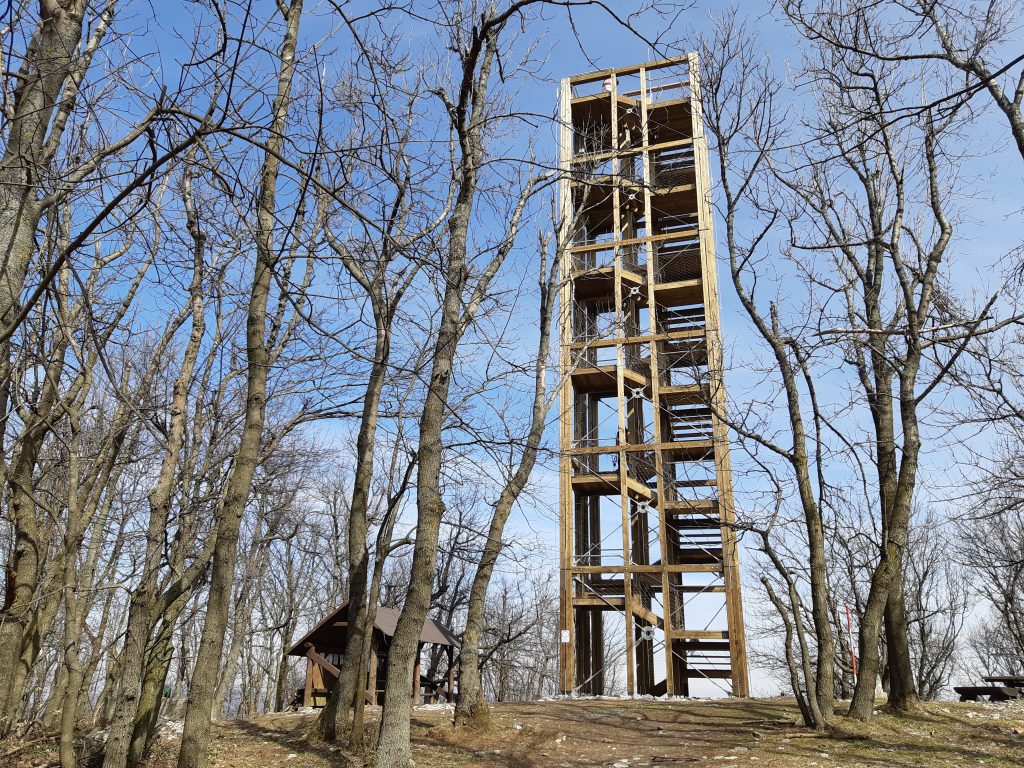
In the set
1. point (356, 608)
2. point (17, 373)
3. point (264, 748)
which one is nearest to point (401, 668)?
point (356, 608)

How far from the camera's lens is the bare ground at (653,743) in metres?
7.55

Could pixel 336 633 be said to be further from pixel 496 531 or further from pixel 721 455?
pixel 721 455

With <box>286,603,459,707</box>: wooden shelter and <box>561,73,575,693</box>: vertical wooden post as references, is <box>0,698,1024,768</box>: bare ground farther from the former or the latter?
<box>561,73,575,693</box>: vertical wooden post

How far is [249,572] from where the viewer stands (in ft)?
75.2

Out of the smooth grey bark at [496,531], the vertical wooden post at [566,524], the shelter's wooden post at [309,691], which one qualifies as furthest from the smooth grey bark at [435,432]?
the shelter's wooden post at [309,691]

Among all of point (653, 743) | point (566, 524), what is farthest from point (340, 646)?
point (653, 743)

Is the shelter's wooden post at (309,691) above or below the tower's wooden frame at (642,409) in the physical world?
below

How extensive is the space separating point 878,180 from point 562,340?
9.60m

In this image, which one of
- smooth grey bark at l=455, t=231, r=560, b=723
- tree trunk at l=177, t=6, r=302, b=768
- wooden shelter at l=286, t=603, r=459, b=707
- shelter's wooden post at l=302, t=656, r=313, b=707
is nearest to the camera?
tree trunk at l=177, t=6, r=302, b=768

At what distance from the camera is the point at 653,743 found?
29.6 ft

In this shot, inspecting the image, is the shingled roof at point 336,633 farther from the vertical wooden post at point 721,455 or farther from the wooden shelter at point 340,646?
the vertical wooden post at point 721,455

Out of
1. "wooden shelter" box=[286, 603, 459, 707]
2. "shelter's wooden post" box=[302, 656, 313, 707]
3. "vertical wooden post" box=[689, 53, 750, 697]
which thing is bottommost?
"shelter's wooden post" box=[302, 656, 313, 707]

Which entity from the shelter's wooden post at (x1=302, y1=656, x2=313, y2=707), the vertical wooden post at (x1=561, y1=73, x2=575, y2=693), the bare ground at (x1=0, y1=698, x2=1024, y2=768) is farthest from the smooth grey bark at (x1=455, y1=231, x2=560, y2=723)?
the shelter's wooden post at (x1=302, y1=656, x2=313, y2=707)

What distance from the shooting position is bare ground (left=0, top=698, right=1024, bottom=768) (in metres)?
7.55
